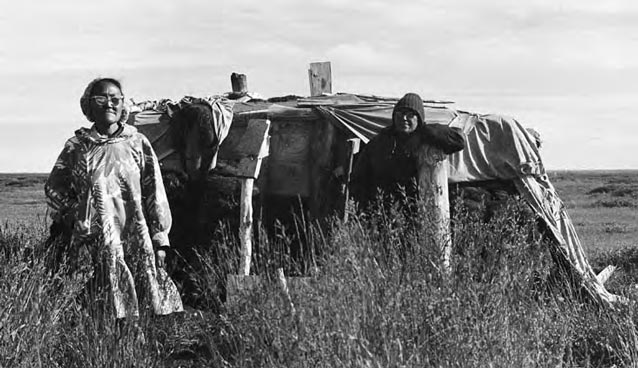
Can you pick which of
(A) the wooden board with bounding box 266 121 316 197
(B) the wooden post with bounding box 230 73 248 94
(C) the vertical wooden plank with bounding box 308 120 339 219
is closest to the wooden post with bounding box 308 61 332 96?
(B) the wooden post with bounding box 230 73 248 94

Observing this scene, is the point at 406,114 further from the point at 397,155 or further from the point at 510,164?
the point at 510,164

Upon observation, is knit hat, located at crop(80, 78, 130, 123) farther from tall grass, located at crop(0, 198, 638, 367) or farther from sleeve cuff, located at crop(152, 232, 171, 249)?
tall grass, located at crop(0, 198, 638, 367)

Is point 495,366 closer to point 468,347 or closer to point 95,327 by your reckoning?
point 468,347

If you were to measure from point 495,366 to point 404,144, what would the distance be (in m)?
3.40

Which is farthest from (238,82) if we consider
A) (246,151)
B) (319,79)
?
(246,151)

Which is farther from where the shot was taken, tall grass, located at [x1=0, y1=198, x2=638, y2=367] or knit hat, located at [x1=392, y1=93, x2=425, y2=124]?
knit hat, located at [x1=392, y1=93, x2=425, y2=124]

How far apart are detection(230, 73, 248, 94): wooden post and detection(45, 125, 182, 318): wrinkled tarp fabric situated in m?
4.69

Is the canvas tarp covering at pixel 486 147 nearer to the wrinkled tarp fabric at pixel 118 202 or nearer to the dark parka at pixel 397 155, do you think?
the dark parka at pixel 397 155

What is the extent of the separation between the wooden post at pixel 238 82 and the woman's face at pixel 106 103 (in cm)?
474

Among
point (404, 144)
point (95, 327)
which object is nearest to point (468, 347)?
point (95, 327)

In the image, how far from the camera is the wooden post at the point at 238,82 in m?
10.5

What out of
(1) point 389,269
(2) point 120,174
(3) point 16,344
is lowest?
(3) point 16,344

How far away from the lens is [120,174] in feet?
18.6

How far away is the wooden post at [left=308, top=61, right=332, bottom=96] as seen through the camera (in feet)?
33.6
